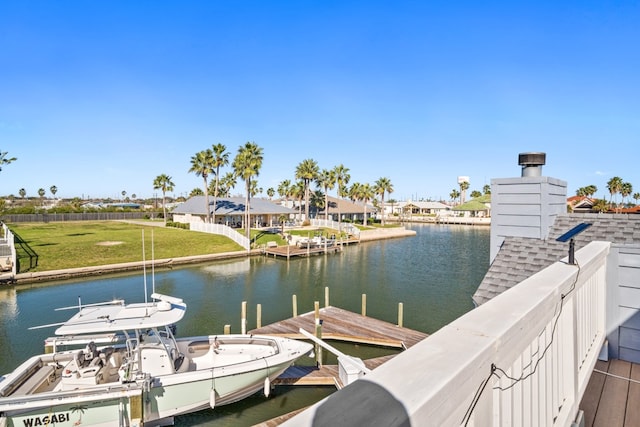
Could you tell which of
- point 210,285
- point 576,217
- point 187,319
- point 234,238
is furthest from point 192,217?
point 576,217

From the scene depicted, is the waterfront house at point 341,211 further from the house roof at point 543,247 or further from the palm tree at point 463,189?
the house roof at point 543,247

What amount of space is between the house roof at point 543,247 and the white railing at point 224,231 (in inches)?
1402

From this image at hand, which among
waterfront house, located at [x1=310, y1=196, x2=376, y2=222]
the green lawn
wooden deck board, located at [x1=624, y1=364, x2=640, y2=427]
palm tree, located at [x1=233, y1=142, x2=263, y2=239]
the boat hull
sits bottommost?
the boat hull

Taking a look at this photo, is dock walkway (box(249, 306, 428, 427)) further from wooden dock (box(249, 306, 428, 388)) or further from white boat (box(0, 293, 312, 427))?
white boat (box(0, 293, 312, 427))

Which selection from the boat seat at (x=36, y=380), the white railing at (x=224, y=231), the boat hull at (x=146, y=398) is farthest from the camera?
the white railing at (x=224, y=231)

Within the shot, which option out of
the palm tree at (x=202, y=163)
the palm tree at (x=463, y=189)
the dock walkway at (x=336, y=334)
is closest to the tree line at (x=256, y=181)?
the palm tree at (x=202, y=163)

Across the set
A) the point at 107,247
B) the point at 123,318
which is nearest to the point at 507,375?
the point at 123,318

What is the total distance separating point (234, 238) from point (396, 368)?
143 ft

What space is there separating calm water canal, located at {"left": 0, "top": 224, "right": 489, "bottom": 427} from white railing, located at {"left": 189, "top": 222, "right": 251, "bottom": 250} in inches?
128

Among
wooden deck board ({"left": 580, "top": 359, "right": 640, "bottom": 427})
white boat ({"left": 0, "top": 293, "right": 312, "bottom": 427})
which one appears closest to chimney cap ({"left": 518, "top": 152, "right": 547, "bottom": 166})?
wooden deck board ({"left": 580, "top": 359, "right": 640, "bottom": 427})

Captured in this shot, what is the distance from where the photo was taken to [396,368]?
1.52 m

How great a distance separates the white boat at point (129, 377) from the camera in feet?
30.6

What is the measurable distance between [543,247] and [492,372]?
22.4 ft

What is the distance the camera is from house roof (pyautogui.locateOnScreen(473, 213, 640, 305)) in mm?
6836
